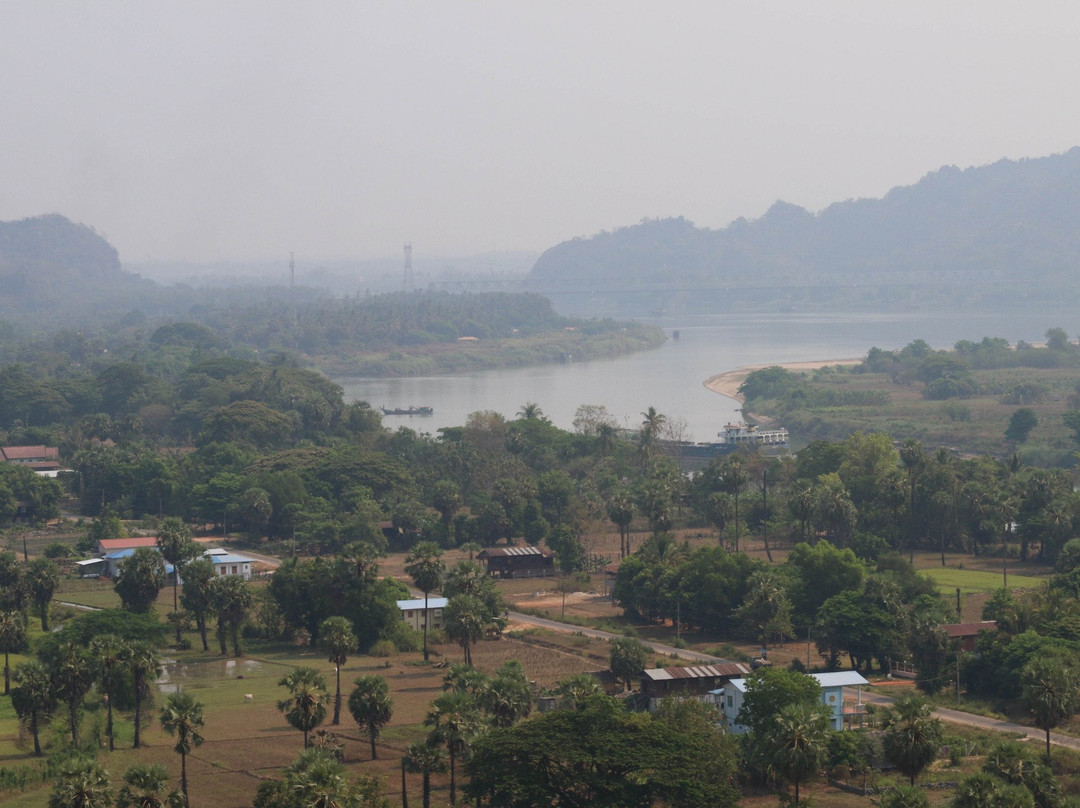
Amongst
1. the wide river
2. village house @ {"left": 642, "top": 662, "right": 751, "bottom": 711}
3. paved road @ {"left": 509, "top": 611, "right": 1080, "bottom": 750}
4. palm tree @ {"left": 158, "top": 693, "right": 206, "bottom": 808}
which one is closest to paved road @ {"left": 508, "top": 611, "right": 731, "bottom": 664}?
paved road @ {"left": 509, "top": 611, "right": 1080, "bottom": 750}

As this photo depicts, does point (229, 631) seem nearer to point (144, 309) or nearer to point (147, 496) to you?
point (147, 496)

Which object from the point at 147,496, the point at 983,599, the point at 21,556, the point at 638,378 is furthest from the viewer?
the point at 638,378

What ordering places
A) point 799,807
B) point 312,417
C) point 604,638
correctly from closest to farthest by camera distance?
point 799,807 → point 604,638 → point 312,417

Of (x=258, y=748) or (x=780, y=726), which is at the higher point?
(x=780, y=726)

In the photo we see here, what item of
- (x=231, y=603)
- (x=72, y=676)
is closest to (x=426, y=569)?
(x=231, y=603)

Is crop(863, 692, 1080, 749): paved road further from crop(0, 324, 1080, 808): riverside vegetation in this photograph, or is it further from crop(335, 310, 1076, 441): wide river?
crop(335, 310, 1076, 441): wide river

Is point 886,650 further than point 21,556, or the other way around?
point 21,556

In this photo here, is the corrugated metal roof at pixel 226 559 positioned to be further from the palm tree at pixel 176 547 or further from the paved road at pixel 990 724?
the paved road at pixel 990 724

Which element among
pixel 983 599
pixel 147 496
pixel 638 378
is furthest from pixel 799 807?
pixel 638 378

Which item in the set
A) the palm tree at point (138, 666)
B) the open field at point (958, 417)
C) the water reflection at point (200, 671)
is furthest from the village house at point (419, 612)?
the open field at point (958, 417)
